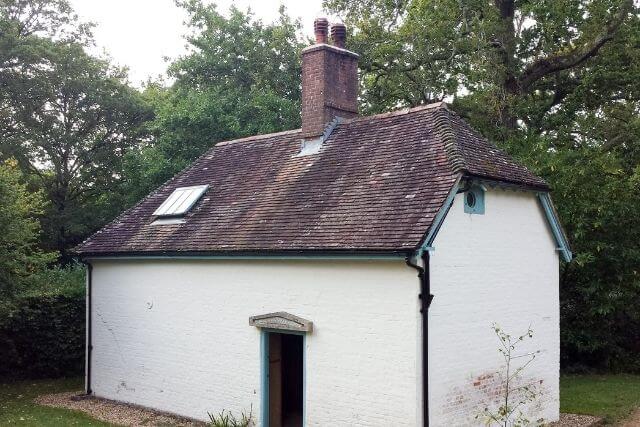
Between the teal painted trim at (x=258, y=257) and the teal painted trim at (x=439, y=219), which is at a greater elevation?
the teal painted trim at (x=439, y=219)

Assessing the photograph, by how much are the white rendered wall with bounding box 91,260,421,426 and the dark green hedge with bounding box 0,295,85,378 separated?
294cm

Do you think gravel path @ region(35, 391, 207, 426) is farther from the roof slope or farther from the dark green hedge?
the roof slope

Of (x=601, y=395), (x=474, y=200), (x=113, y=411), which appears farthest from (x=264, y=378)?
(x=601, y=395)

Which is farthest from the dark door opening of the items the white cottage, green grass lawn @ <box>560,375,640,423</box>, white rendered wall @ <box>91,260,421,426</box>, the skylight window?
green grass lawn @ <box>560,375,640,423</box>

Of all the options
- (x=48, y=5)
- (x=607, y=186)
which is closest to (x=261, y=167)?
(x=607, y=186)

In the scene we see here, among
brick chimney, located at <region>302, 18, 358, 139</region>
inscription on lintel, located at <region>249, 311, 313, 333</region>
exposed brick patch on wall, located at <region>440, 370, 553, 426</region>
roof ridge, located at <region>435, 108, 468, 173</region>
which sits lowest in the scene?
exposed brick patch on wall, located at <region>440, 370, 553, 426</region>

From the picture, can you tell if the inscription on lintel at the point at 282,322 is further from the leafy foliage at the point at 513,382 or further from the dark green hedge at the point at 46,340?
the dark green hedge at the point at 46,340

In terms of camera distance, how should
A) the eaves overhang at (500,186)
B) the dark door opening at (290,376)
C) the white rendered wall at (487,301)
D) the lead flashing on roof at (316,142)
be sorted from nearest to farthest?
1. the eaves overhang at (500,186)
2. the white rendered wall at (487,301)
3. the dark door opening at (290,376)
4. the lead flashing on roof at (316,142)

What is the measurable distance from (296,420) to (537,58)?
17.2m

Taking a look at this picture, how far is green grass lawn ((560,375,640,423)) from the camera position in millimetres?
13969

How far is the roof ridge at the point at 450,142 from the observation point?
36.7 feet

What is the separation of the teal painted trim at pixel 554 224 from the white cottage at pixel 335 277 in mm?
30

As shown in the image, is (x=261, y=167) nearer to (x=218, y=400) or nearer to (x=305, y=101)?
(x=305, y=101)

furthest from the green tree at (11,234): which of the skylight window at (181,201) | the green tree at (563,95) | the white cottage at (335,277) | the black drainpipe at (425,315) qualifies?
the green tree at (563,95)
